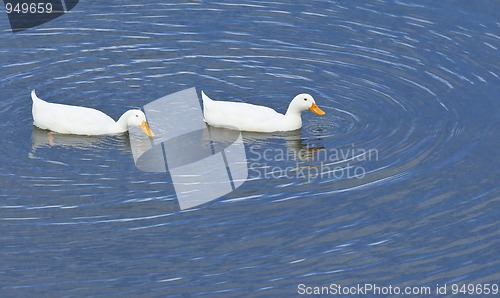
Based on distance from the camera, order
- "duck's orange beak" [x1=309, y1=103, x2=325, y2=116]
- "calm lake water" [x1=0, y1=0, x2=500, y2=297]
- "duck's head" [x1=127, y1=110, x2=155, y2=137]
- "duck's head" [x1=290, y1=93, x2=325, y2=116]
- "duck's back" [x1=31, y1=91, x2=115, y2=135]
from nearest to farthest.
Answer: "calm lake water" [x1=0, y1=0, x2=500, y2=297]
"duck's head" [x1=127, y1=110, x2=155, y2=137]
"duck's back" [x1=31, y1=91, x2=115, y2=135]
"duck's head" [x1=290, y1=93, x2=325, y2=116]
"duck's orange beak" [x1=309, y1=103, x2=325, y2=116]

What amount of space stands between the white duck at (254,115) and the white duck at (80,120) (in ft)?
4.36

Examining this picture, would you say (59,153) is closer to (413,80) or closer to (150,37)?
(150,37)

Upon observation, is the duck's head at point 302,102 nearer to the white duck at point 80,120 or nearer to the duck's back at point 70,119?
the white duck at point 80,120

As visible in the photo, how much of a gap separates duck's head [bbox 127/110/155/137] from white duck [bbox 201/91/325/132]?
127 cm

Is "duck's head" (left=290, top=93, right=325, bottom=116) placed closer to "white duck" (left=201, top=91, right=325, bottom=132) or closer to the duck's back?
"white duck" (left=201, top=91, right=325, bottom=132)

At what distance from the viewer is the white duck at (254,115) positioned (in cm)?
2773

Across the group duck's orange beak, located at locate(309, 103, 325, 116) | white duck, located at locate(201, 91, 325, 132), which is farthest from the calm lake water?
white duck, located at locate(201, 91, 325, 132)

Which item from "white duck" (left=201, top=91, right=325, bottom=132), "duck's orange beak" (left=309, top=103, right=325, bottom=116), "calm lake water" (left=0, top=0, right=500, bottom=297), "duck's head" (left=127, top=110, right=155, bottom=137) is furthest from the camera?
"duck's orange beak" (left=309, top=103, right=325, bottom=116)

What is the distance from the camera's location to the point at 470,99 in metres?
29.0

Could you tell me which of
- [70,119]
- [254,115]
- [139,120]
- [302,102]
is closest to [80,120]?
[70,119]

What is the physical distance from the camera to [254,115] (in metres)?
27.7

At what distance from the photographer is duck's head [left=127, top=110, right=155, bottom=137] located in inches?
1083

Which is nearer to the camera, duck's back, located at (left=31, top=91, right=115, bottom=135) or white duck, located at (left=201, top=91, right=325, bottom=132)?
duck's back, located at (left=31, top=91, right=115, bottom=135)

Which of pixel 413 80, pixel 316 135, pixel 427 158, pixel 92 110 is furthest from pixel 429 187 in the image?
pixel 92 110
